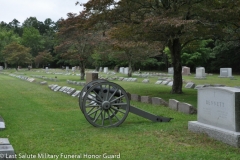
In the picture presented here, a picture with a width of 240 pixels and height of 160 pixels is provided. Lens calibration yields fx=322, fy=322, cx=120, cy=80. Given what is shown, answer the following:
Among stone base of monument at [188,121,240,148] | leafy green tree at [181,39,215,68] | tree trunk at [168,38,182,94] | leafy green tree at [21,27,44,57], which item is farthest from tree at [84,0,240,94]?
leafy green tree at [21,27,44,57]

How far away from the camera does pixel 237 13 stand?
42.1 ft

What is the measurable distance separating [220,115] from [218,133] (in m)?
0.38

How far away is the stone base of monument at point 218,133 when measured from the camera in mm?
6073

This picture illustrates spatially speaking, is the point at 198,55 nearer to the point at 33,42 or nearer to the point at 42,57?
the point at 42,57

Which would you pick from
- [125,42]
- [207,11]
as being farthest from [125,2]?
[207,11]

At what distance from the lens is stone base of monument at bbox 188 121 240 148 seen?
19.9ft

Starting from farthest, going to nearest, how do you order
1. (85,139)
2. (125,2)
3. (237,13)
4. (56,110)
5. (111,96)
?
(125,2)
(237,13)
(56,110)
(111,96)
(85,139)

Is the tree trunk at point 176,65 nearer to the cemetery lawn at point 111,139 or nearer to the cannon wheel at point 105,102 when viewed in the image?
the cemetery lawn at point 111,139

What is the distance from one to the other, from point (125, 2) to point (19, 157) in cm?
1075

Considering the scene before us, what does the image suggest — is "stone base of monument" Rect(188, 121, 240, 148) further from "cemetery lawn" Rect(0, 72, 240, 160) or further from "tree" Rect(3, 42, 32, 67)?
"tree" Rect(3, 42, 32, 67)

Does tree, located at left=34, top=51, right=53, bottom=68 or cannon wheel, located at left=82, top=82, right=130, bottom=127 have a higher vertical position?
tree, located at left=34, top=51, right=53, bottom=68

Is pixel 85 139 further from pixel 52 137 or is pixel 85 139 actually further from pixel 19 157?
pixel 19 157

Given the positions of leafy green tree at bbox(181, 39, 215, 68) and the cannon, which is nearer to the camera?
the cannon

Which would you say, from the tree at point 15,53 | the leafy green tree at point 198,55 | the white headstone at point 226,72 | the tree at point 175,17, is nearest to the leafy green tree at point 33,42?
the tree at point 15,53
